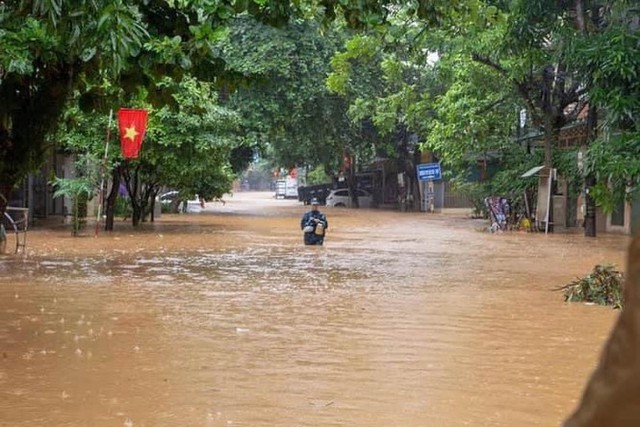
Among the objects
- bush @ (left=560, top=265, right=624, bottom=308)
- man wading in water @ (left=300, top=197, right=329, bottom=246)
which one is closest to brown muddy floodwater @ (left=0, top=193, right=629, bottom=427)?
bush @ (left=560, top=265, right=624, bottom=308)

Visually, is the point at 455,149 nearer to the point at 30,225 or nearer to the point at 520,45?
the point at 520,45

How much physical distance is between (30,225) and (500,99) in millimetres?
14737

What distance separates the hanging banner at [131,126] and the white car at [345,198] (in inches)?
1450

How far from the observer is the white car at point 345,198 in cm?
5519

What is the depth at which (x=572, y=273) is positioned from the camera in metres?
14.6

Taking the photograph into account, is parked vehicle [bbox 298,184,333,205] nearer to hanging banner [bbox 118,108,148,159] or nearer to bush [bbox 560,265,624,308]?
hanging banner [bbox 118,108,148,159]

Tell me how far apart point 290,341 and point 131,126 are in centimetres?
1095

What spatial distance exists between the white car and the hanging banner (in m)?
36.8

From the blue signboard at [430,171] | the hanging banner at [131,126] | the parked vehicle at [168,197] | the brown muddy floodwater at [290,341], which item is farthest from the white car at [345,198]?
the brown muddy floodwater at [290,341]

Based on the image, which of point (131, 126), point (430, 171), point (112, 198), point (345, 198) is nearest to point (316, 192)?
point (345, 198)

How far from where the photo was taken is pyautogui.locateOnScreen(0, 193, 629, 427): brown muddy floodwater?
19.0ft

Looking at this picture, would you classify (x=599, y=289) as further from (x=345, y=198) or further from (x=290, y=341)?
(x=345, y=198)

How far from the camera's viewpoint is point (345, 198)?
183 feet

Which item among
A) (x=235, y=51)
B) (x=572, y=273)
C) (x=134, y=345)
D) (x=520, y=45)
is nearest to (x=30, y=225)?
(x=235, y=51)
